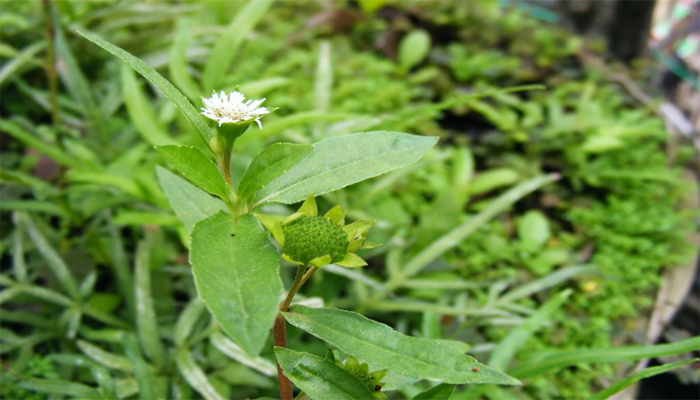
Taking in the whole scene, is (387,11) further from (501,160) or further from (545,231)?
(545,231)

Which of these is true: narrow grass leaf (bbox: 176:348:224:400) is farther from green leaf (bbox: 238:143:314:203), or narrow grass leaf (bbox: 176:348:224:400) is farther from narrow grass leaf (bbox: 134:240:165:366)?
green leaf (bbox: 238:143:314:203)

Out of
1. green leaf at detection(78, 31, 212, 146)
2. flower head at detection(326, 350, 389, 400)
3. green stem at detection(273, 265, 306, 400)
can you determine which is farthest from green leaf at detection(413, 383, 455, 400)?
green leaf at detection(78, 31, 212, 146)

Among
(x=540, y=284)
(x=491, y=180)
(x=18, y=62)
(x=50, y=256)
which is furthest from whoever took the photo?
(x=491, y=180)

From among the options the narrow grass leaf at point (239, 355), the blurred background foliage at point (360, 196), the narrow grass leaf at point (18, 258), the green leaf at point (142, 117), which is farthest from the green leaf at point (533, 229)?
the narrow grass leaf at point (18, 258)

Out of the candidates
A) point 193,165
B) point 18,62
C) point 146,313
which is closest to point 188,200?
point 193,165

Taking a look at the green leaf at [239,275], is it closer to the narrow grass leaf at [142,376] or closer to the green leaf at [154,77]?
the green leaf at [154,77]

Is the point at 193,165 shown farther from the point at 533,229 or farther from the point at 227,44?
the point at 533,229

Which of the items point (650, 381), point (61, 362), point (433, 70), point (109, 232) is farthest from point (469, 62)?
point (61, 362)
